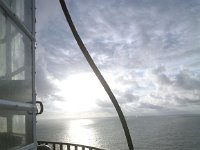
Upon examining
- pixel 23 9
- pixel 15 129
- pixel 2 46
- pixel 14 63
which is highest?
pixel 23 9

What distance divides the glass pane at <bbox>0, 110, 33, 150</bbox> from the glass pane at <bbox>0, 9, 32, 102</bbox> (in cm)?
19

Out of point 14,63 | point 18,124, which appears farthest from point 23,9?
point 18,124

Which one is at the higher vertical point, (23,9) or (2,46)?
(23,9)

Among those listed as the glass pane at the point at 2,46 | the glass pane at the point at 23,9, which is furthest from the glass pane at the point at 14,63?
the glass pane at the point at 23,9

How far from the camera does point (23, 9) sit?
3.15m

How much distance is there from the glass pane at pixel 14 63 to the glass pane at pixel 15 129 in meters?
0.19

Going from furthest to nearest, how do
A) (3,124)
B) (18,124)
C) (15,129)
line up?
(18,124), (15,129), (3,124)

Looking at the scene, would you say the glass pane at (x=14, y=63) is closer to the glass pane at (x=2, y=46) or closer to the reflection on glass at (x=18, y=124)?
the glass pane at (x=2, y=46)

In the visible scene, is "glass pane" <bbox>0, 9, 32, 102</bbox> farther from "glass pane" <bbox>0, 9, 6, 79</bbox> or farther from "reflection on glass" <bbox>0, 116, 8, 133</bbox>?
"reflection on glass" <bbox>0, 116, 8, 133</bbox>

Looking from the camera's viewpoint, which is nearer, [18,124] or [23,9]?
[18,124]

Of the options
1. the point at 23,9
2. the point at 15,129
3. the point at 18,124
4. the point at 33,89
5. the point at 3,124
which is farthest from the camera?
the point at 33,89

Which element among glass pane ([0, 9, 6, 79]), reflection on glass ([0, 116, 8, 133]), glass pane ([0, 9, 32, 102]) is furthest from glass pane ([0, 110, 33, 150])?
glass pane ([0, 9, 6, 79])

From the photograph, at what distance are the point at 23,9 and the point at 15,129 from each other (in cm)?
161

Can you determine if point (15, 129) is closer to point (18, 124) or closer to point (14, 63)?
point (18, 124)
